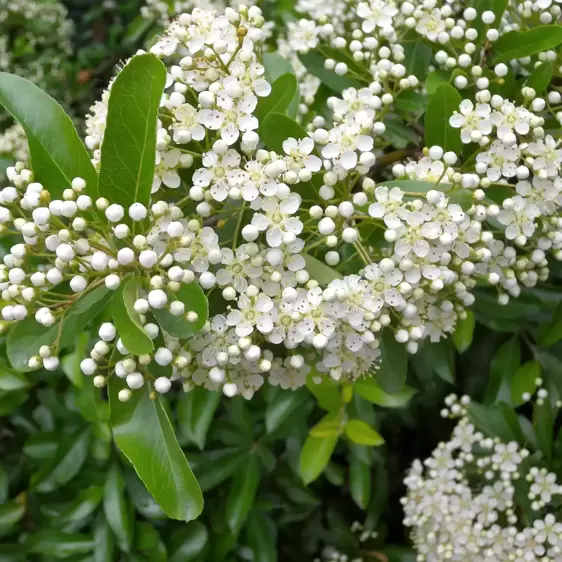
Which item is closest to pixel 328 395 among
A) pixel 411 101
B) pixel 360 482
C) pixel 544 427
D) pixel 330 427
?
pixel 330 427

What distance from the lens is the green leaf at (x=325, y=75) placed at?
1626 mm

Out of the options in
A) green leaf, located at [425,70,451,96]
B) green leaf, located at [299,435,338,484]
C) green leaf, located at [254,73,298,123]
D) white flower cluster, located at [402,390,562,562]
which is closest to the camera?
green leaf, located at [254,73,298,123]

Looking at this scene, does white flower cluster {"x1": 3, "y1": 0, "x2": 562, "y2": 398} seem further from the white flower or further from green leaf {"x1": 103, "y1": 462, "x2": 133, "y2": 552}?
green leaf {"x1": 103, "y1": 462, "x2": 133, "y2": 552}

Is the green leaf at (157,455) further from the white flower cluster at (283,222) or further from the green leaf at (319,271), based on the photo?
the green leaf at (319,271)

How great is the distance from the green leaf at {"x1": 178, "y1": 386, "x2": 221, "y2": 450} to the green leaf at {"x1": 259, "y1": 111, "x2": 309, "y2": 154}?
0.93 m

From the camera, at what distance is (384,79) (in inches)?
58.4

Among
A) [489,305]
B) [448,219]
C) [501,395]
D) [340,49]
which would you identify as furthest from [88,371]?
[501,395]

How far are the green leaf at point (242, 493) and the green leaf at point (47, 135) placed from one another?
3.89 feet

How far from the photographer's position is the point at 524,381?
201 centimetres

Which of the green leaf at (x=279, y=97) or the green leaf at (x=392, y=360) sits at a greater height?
the green leaf at (x=279, y=97)

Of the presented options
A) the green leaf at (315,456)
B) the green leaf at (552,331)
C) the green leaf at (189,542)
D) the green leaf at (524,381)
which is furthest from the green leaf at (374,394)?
the green leaf at (189,542)

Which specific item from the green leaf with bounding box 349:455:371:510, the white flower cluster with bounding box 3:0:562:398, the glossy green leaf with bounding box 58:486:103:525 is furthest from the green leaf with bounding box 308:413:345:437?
the glossy green leaf with bounding box 58:486:103:525

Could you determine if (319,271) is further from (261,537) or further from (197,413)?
(261,537)

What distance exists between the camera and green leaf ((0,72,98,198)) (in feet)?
3.62
